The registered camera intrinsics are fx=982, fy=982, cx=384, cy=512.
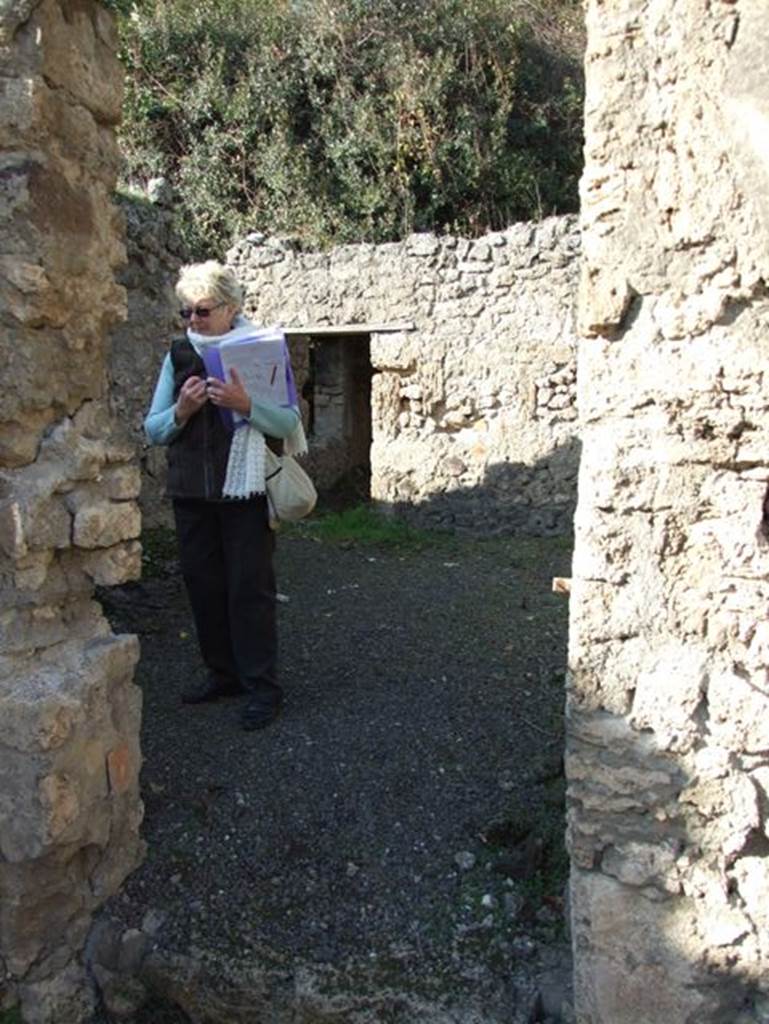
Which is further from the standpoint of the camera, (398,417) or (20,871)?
(398,417)

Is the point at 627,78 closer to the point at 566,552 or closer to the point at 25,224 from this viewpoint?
the point at 25,224

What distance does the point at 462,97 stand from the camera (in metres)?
13.2

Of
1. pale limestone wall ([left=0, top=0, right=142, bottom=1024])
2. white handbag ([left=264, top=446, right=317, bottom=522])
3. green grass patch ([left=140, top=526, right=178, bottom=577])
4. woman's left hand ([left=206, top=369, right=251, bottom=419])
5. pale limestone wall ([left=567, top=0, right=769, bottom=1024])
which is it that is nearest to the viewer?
pale limestone wall ([left=567, top=0, right=769, bottom=1024])

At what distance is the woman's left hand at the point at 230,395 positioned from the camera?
3.64 m

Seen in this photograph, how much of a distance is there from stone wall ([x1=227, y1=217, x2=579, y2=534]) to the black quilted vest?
5.14 metres

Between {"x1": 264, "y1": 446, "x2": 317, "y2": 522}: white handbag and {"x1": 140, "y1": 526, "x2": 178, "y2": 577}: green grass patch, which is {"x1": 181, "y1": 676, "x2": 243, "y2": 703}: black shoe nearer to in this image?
{"x1": 264, "y1": 446, "x2": 317, "y2": 522}: white handbag

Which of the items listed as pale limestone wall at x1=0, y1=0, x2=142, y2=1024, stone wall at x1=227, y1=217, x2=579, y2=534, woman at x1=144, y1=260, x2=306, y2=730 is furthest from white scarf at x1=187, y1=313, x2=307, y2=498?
stone wall at x1=227, y1=217, x2=579, y2=534

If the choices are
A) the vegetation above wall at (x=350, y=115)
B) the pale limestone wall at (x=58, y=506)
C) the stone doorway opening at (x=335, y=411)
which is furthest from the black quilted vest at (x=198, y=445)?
the vegetation above wall at (x=350, y=115)

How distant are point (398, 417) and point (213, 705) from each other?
532cm

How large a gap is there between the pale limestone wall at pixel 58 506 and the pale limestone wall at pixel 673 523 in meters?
1.41

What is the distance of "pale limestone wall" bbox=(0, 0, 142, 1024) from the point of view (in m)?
2.61

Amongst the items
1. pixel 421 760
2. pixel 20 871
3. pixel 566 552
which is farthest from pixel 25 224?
pixel 566 552

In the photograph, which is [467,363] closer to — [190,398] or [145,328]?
[145,328]

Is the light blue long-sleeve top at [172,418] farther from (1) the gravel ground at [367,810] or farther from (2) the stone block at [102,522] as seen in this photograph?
(1) the gravel ground at [367,810]
